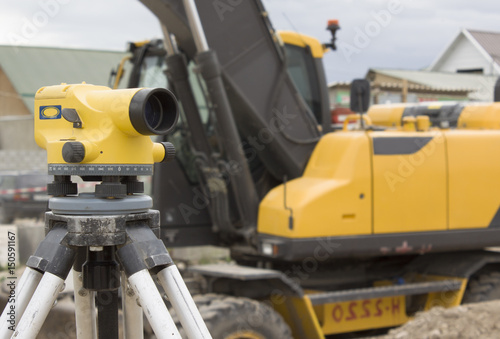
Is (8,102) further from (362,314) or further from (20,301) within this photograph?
(20,301)

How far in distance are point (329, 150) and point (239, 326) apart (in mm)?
1710

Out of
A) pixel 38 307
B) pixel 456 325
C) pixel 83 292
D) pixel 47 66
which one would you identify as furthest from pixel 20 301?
pixel 47 66

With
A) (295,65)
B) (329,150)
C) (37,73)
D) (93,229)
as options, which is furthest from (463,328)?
(37,73)

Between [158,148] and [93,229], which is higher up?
[158,148]

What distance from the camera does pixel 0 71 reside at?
26.3m

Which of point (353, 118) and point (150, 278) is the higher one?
point (353, 118)

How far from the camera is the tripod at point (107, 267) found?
212cm

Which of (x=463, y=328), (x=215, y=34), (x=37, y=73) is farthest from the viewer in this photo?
(x=37, y=73)

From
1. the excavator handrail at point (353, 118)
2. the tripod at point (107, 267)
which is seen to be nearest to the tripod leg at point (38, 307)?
the tripod at point (107, 267)

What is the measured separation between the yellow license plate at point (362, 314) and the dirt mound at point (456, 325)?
1.02 meters

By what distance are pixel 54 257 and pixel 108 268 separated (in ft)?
0.72

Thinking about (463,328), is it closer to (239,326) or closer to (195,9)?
(239,326)

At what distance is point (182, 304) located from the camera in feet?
7.26

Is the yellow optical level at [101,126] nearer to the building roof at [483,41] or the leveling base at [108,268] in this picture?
the leveling base at [108,268]
